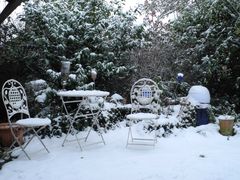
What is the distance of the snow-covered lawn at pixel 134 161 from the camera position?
327cm

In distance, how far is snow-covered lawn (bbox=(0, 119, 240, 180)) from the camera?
129 inches

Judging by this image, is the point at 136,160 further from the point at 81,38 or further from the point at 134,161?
the point at 81,38

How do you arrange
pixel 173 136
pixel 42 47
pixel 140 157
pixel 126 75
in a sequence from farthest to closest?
pixel 126 75 → pixel 42 47 → pixel 173 136 → pixel 140 157

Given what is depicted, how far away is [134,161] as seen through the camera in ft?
12.3

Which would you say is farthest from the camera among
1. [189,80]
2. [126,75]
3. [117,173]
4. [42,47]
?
[189,80]

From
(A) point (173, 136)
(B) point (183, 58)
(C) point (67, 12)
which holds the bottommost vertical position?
(A) point (173, 136)

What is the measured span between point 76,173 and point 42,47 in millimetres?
2960

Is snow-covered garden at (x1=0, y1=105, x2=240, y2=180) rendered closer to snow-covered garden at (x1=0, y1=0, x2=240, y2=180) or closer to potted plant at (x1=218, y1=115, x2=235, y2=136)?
snow-covered garden at (x1=0, y1=0, x2=240, y2=180)

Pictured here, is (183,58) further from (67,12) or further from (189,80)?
(67,12)

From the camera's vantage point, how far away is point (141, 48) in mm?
6629

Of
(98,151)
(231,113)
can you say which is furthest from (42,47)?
(231,113)

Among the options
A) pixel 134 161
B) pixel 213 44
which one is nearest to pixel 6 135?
pixel 134 161

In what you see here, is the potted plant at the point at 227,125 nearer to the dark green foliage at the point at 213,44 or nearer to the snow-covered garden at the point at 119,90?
the snow-covered garden at the point at 119,90

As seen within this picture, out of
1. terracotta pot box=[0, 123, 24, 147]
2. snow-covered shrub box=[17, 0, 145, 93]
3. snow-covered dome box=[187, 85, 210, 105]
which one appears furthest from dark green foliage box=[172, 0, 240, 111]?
terracotta pot box=[0, 123, 24, 147]
